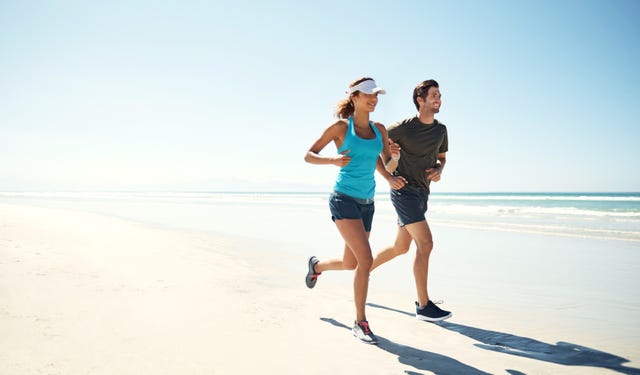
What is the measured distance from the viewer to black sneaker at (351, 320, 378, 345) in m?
3.17

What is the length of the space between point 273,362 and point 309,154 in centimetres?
172

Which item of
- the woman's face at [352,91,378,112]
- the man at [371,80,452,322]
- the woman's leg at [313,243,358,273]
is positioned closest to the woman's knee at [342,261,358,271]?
the woman's leg at [313,243,358,273]

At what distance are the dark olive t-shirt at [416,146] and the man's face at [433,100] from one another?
0.53 feet

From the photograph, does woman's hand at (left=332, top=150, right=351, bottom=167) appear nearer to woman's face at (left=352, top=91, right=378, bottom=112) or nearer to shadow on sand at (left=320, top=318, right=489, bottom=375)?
woman's face at (left=352, top=91, right=378, bottom=112)

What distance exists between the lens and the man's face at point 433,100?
4.02m

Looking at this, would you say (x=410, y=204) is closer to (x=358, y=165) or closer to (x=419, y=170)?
(x=419, y=170)

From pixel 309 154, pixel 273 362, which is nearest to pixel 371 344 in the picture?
pixel 273 362

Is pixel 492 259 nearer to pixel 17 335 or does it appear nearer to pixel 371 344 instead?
pixel 371 344

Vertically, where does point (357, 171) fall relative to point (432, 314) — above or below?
above

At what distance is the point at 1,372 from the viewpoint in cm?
228

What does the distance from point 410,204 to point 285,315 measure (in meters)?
1.66

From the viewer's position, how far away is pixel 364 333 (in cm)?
322

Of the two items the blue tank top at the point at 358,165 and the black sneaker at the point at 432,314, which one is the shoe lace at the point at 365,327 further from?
the blue tank top at the point at 358,165

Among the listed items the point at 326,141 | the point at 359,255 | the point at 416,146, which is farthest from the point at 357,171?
the point at 416,146
